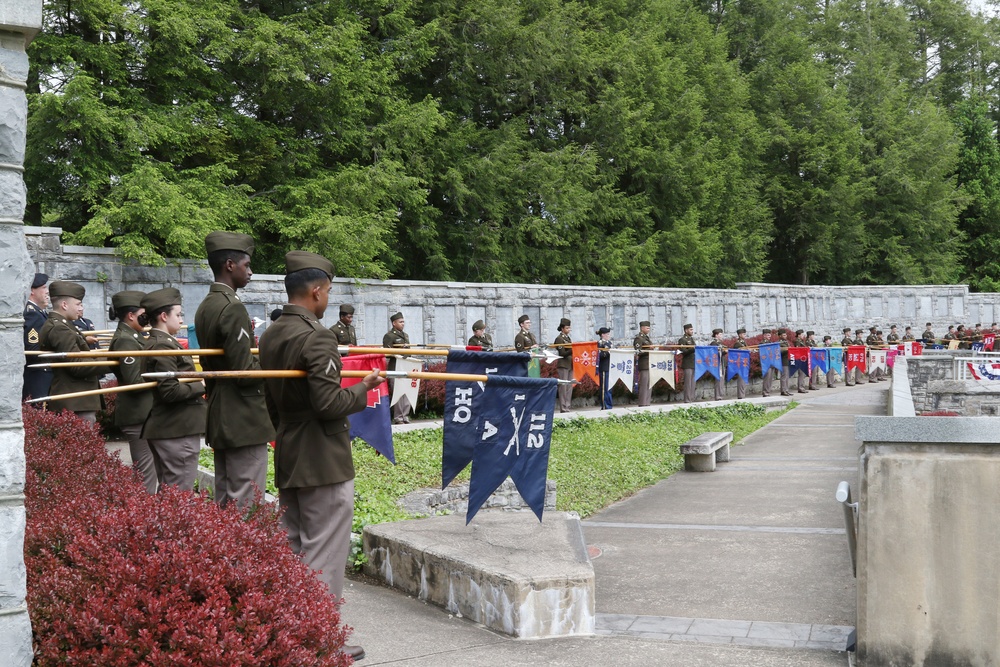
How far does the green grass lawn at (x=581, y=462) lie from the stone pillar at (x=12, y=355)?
15.1ft

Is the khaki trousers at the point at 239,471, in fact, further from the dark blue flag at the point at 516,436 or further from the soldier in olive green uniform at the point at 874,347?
the soldier in olive green uniform at the point at 874,347

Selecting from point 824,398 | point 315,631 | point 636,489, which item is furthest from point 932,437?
point 824,398

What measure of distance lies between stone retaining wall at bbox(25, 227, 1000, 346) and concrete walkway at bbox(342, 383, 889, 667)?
27.6 feet

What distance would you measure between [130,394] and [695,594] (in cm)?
458

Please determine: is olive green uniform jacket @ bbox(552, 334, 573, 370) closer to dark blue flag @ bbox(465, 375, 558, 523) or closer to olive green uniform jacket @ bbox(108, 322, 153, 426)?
olive green uniform jacket @ bbox(108, 322, 153, 426)

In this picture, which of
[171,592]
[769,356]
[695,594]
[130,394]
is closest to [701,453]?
[695,594]

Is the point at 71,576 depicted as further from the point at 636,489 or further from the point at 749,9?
the point at 749,9

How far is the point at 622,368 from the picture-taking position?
19984 millimetres

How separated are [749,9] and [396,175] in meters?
30.0

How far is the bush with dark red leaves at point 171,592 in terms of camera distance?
3438 mm

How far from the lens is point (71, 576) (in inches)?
145

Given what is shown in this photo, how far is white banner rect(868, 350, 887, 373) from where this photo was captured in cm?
3281

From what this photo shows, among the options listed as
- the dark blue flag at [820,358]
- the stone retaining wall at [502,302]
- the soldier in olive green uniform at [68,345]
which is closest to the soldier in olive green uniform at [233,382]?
the soldier in olive green uniform at [68,345]

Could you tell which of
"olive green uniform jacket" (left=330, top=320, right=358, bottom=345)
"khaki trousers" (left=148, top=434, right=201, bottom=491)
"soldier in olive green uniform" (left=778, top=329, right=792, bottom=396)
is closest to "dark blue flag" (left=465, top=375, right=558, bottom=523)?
"khaki trousers" (left=148, top=434, right=201, bottom=491)
